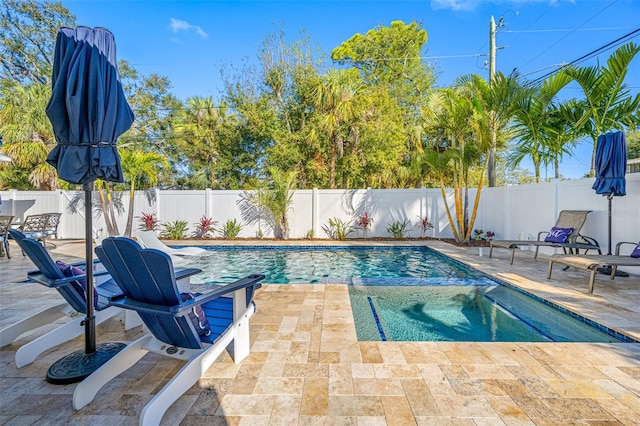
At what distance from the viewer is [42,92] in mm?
11109

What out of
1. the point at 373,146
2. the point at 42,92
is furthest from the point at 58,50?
the point at 42,92

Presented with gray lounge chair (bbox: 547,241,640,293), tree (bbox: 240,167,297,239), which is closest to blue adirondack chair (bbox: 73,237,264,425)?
gray lounge chair (bbox: 547,241,640,293)

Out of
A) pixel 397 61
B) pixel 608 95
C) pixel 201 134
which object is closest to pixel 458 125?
pixel 608 95

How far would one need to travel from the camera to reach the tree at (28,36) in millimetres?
15133

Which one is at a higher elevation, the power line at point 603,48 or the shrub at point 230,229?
the power line at point 603,48

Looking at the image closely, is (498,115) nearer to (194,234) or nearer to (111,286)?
(111,286)

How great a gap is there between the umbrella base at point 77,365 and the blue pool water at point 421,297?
7.32ft

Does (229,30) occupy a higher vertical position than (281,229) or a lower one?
higher

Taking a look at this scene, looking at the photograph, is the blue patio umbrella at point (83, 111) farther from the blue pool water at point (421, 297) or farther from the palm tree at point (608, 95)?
the palm tree at point (608, 95)

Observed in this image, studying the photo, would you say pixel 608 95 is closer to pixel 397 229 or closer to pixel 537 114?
pixel 537 114

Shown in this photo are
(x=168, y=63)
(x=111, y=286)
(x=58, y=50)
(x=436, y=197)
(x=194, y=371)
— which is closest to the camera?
(x=194, y=371)

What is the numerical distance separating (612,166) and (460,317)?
3.72 m

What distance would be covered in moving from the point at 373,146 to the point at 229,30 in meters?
7.71

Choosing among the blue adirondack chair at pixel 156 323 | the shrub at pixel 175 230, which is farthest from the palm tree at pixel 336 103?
the blue adirondack chair at pixel 156 323
